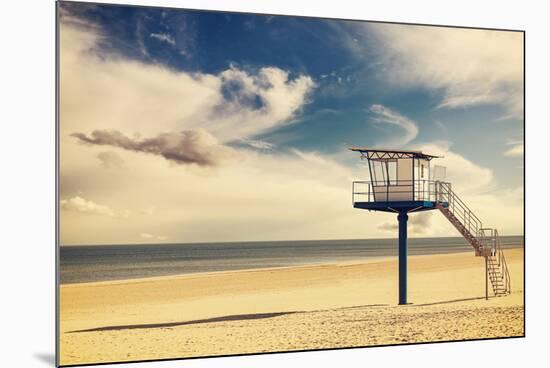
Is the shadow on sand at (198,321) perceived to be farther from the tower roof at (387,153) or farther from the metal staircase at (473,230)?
the metal staircase at (473,230)

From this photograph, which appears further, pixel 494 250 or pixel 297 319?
pixel 494 250

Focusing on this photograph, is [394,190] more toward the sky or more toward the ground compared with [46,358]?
more toward the sky

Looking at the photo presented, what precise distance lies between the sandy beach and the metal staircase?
0.29 m

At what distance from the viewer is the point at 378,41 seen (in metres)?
15.7

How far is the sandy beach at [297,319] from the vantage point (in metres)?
13.9

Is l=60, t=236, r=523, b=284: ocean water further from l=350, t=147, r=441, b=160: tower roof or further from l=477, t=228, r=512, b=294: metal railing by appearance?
l=350, t=147, r=441, b=160: tower roof

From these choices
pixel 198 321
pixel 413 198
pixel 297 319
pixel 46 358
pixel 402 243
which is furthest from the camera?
pixel 402 243

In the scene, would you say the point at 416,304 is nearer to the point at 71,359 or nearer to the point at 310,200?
the point at 310,200

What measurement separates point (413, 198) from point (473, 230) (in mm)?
1511

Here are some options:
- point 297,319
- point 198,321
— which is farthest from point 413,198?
point 198,321

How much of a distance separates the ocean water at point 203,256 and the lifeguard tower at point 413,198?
1.56ft

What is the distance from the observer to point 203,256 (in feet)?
127

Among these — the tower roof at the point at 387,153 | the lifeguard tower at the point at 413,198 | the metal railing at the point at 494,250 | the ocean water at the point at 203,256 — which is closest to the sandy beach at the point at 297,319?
the metal railing at the point at 494,250

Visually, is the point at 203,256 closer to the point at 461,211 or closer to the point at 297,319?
the point at 461,211
